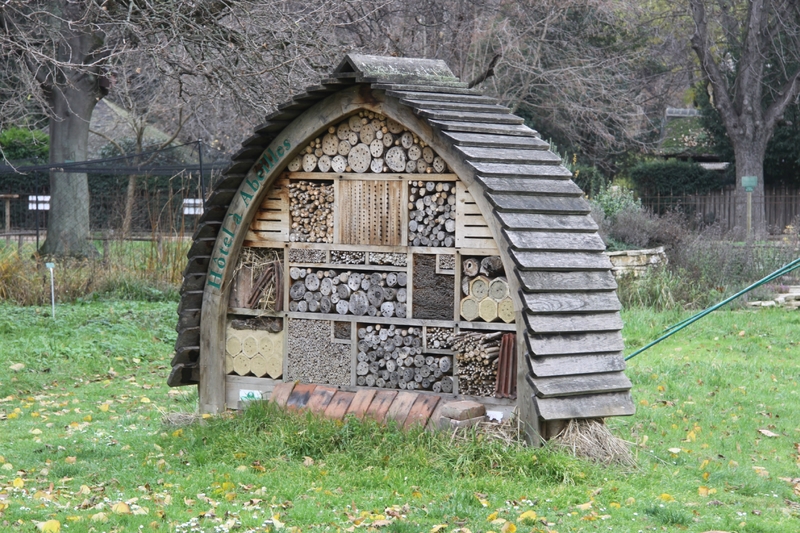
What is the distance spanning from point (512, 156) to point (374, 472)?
2.37 meters

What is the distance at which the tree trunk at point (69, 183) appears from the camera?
1717cm

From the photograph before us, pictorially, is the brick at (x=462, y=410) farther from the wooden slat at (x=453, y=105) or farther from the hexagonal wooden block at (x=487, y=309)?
the wooden slat at (x=453, y=105)

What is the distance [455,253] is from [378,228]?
2.19 ft

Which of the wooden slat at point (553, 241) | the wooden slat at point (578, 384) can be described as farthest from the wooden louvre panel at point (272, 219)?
the wooden slat at point (578, 384)

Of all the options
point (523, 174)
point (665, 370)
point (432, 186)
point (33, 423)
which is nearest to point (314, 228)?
point (432, 186)

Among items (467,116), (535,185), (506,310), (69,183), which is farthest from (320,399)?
(69,183)

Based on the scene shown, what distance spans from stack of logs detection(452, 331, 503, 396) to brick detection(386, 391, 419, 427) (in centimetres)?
35

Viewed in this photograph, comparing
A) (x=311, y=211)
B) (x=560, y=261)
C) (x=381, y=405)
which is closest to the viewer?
(x=560, y=261)

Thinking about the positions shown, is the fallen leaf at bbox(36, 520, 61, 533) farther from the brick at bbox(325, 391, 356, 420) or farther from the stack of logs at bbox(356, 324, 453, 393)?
the stack of logs at bbox(356, 324, 453, 393)

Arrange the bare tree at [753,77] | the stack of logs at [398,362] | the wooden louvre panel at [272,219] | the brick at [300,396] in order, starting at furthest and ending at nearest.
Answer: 1. the bare tree at [753,77]
2. the wooden louvre panel at [272,219]
3. the brick at [300,396]
4. the stack of logs at [398,362]

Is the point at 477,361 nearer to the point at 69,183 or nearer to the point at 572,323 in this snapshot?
the point at 572,323

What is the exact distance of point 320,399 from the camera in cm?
710

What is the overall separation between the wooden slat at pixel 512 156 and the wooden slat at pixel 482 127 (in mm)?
178

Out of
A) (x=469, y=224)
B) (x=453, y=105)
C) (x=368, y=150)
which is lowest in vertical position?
(x=469, y=224)
